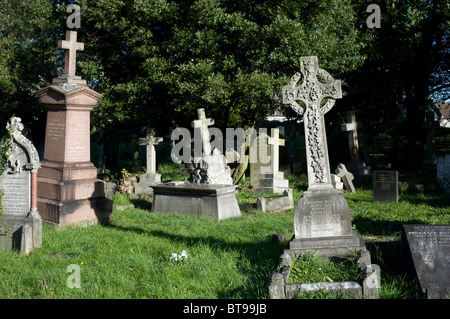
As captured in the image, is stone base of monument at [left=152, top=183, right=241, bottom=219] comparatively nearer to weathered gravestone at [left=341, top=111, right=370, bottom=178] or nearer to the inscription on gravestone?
the inscription on gravestone

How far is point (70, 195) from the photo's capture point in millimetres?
9758

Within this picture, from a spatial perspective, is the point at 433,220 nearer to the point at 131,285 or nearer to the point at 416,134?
the point at 131,285

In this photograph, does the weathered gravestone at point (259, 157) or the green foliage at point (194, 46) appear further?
the weathered gravestone at point (259, 157)

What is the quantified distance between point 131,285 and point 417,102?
1638 cm

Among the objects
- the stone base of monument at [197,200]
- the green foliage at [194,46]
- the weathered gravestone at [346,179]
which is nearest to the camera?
the stone base of monument at [197,200]

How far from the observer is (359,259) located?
5984 mm

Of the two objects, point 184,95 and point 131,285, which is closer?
point 131,285

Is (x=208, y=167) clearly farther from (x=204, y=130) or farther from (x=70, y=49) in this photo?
(x=70, y=49)

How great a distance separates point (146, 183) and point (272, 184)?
13.2 feet

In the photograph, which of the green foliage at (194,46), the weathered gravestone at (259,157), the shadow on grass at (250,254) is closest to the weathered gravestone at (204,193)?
the shadow on grass at (250,254)

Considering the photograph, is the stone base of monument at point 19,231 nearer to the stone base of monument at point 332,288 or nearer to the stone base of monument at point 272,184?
the stone base of monument at point 332,288

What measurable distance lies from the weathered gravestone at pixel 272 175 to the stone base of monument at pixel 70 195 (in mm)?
5911

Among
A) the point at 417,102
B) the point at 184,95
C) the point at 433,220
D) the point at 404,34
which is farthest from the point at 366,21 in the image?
the point at 433,220

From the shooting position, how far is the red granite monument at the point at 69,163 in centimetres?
969
